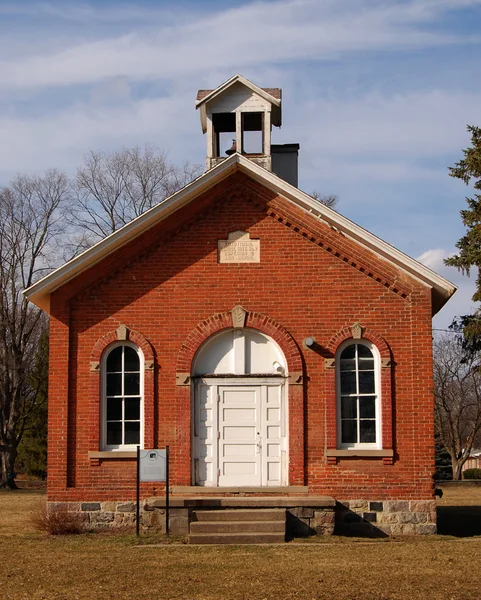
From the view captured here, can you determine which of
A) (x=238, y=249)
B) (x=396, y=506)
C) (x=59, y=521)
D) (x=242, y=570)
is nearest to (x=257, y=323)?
(x=238, y=249)

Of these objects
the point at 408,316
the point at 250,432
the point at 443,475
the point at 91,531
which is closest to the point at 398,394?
the point at 408,316

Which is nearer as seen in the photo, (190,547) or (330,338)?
(190,547)

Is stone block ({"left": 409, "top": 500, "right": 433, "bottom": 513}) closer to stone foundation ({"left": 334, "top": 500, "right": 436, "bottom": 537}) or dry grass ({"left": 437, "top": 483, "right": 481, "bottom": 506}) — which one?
stone foundation ({"left": 334, "top": 500, "right": 436, "bottom": 537})

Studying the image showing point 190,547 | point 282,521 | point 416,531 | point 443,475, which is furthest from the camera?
point 443,475

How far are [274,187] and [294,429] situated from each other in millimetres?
4647

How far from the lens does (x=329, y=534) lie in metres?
16.6

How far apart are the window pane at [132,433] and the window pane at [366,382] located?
4333 millimetres

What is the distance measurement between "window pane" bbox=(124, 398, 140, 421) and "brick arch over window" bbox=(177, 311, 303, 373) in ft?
3.42

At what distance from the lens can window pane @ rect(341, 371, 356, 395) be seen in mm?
17891

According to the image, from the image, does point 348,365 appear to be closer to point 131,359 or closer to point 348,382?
point 348,382

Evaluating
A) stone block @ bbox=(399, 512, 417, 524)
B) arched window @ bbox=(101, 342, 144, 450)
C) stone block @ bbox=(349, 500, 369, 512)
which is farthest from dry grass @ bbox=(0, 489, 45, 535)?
stone block @ bbox=(399, 512, 417, 524)

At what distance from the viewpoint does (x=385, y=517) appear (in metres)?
17.3

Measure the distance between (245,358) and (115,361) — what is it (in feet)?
8.27

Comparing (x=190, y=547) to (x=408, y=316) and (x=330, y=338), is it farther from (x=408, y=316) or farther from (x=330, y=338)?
(x=408, y=316)
